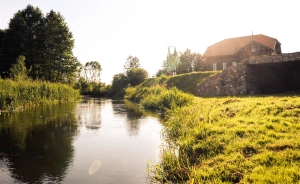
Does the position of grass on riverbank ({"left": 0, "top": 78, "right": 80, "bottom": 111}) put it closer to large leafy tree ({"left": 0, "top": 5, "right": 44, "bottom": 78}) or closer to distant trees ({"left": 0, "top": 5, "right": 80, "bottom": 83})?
distant trees ({"left": 0, "top": 5, "right": 80, "bottom": 83})

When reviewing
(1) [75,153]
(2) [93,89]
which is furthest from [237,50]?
(2) [93,89]

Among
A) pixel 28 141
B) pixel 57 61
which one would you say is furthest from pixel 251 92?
pixel 57 61

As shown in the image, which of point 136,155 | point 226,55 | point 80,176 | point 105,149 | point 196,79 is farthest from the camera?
point 226,55

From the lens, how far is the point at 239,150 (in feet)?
20.7

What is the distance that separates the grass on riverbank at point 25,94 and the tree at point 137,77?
87.7ft

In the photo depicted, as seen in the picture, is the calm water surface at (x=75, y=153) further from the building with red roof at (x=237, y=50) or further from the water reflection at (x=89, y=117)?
the building with red roof at (x=237, y=50)

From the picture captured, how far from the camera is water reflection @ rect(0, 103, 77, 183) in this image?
20.8ft

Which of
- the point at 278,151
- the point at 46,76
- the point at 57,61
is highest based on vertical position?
the point at 57,61

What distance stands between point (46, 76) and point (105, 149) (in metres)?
39.6

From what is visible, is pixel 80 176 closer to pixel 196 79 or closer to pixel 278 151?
pixel 278 151

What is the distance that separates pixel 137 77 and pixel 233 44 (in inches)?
932

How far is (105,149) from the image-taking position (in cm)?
891

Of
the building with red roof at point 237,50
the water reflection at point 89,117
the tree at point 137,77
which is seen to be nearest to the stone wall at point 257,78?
the water reflection at point 89,117

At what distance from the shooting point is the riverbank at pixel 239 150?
514 cm
